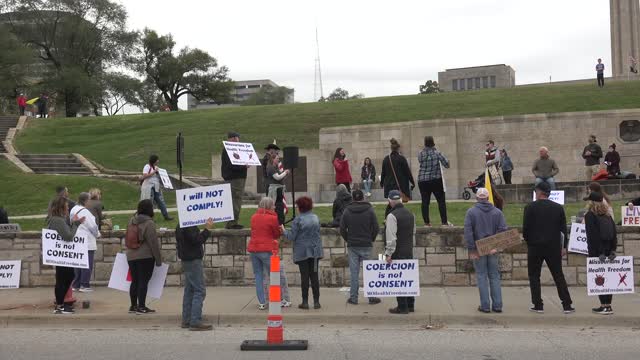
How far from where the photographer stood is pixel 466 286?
1298 cm

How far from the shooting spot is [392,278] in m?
10.6

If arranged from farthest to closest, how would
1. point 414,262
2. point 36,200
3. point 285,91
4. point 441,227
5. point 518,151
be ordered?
point 285,91 < point 518,151 < point 36,200 < point 441,227 < point 414,262

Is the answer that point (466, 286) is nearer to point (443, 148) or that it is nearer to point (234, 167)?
point (234, 167)

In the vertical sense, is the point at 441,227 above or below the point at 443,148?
below

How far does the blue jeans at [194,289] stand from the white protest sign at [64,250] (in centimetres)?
228

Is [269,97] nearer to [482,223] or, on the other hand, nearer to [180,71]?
[180,71]

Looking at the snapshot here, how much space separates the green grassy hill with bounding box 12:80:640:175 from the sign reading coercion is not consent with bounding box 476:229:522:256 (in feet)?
68.9

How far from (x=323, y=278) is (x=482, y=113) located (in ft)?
80.6

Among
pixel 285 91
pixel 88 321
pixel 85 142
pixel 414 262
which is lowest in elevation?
pixel 88 321

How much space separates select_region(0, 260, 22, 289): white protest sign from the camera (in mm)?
13297

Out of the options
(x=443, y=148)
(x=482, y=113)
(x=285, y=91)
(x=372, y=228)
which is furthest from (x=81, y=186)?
(x=285, y=91)

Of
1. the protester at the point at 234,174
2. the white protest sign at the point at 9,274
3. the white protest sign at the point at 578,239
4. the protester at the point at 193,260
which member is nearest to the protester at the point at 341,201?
the protester at the point at 234,174

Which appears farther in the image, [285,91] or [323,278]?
[285,91]

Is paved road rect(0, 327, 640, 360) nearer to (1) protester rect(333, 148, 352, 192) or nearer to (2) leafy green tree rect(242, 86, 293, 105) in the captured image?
(1) protester rect(333, 148, 352, 192)
